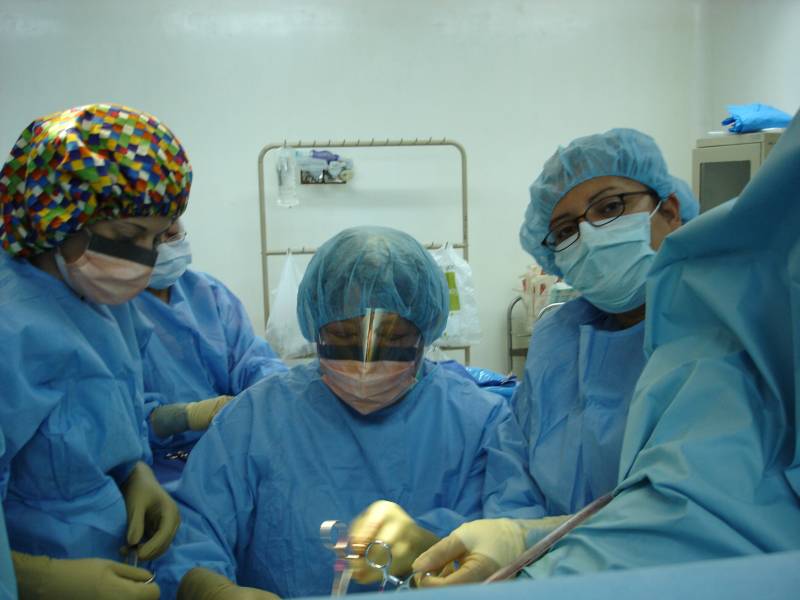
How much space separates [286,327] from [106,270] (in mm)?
1977

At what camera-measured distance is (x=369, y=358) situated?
1442mm

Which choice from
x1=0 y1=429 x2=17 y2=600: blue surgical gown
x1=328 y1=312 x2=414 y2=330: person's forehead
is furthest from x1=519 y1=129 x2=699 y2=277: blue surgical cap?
x1=0 y1=429 x2=17 y2=600: blue surgical gown

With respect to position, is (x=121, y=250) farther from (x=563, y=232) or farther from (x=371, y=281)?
(x=563, y=232)

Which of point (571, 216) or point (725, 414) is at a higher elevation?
point (571, 216)

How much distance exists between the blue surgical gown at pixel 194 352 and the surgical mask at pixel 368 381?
0.66 metres

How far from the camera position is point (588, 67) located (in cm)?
408

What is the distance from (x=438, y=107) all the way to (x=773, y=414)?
3499 mm

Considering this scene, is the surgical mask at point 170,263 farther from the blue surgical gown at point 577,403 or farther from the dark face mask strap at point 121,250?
the blue surgical gown at point 577,403

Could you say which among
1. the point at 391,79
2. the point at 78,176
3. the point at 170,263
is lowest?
the point at 170,263

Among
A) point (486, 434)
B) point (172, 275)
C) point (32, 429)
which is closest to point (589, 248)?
point (486, 434)

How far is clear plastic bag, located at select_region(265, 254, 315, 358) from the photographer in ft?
10.3

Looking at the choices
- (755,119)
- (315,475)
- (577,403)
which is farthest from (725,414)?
Result: (755,119)

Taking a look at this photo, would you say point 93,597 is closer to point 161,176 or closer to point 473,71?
point 161,176

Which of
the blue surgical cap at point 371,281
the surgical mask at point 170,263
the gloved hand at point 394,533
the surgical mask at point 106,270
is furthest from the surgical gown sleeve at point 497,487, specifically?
the surgical mask at point 170,263
